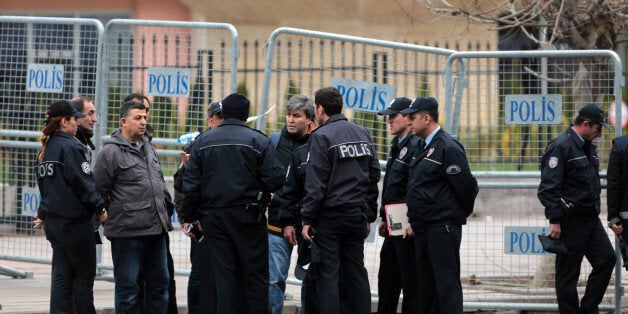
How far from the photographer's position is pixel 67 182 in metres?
9.34

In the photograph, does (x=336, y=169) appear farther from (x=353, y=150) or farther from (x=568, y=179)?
(x=568, y=179)

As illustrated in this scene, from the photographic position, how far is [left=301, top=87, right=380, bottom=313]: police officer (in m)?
9.27

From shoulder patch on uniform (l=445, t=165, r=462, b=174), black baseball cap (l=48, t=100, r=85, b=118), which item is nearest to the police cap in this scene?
black baseball cap (l=48, t=100, r=85, b=118)

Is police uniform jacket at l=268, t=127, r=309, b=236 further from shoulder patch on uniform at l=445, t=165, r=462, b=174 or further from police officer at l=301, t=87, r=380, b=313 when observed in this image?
shoulder patch on uniform at l=445, t=165, r=462, b=174

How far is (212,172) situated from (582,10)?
4683 mm

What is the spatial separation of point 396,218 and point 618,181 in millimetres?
1996

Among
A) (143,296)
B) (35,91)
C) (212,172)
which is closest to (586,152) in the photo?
(212,172)

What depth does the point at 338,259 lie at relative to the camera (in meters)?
9.37

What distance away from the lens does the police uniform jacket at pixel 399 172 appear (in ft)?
32.9

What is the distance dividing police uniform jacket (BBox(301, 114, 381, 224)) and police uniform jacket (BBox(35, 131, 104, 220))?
1.67 metres

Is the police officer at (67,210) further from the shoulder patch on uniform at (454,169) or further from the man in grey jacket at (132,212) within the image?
the shoulder patch on uniform at (454,169)

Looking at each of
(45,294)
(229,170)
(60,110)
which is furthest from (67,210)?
(45,294)

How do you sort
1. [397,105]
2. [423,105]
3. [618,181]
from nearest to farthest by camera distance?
[423,105] < [397,105] < [618,181]

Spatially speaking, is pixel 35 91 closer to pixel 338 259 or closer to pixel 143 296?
pixel 143 296
